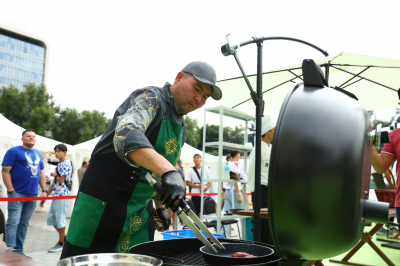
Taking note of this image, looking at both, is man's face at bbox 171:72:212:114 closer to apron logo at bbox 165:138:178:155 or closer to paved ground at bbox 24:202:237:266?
apron logo at bbox 165:138:178:155

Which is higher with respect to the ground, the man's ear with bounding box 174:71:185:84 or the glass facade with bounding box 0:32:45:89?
the glass facade with bounding box 0:32:45:89

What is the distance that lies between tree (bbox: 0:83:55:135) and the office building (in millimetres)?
34018

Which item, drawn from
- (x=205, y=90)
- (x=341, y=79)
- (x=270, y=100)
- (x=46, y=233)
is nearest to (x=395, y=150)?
(x=205, y=90)

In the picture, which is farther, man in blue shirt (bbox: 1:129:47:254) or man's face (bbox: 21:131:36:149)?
man's face (bbox: 21:131:36:149)

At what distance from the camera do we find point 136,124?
1.06 metres

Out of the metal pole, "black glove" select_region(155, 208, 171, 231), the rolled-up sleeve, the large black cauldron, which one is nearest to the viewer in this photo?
the large black cauldron

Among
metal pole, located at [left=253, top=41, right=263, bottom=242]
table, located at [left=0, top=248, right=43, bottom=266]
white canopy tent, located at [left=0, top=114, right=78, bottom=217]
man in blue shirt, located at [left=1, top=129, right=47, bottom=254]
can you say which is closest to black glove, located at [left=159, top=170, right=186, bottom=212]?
metal pole, located at [left=253, top=41, right=263, bottom=242]

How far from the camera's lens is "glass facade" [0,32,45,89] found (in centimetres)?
6444

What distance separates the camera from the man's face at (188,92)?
146 centimetres

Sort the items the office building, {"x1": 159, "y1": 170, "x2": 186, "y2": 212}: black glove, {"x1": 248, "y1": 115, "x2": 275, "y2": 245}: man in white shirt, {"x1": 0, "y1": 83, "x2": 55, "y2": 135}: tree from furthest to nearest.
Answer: the office building
{"x1": 0, "y1": 83, "x2": 55, "y2": 135}: tree
{"x1": 248, "y1": 115, "x2": 275, "y2": 245}: man in white shirt
{"x1": 159, "y1": 170, "x2": 186, "y2": 212}: black glove

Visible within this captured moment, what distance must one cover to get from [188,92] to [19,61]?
75605 mm

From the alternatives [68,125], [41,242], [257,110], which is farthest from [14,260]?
[68,125]

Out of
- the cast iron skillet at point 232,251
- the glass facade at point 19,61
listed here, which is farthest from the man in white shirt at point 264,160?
the glass facade at point 19,61


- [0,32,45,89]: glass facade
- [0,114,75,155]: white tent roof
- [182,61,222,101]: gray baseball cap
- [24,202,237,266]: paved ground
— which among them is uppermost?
[0,32,45,89]: glass facade
